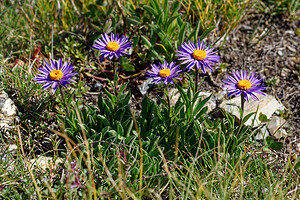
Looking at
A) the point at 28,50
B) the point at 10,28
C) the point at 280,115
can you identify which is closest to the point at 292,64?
the point at 280,115

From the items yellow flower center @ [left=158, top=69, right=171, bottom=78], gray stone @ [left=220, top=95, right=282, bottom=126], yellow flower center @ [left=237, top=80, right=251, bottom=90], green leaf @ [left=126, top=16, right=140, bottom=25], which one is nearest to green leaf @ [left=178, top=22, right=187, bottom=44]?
green leaf @ [left=126, top=16, right=140, bottom=25]

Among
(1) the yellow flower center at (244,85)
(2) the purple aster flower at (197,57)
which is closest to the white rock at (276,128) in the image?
(1) the yellow flower center at (244,85)

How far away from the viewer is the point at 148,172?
2.61 m

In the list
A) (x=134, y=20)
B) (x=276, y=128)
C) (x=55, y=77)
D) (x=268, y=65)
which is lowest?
(x=276, y=128)

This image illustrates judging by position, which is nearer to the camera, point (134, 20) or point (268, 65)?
point (134, 20)

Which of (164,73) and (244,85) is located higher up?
(164,73)

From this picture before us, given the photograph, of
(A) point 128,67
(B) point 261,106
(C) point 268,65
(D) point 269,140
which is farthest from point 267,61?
(A) point 128,67

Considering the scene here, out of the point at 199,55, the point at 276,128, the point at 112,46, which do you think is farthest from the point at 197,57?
the point at 276,128

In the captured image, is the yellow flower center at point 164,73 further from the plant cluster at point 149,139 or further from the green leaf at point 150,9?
the green leaf at point 150,9

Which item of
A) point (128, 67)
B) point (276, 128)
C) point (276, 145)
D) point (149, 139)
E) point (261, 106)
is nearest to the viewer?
point (149, 139)

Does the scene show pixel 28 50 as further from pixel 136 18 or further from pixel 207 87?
pixel 207 87

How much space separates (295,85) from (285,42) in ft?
2.22

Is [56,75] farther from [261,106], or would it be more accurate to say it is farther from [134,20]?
[261,106]

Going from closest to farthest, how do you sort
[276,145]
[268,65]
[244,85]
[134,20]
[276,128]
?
[244,85] → [276,145] → [276,128] → [134,20] → [268,65]
